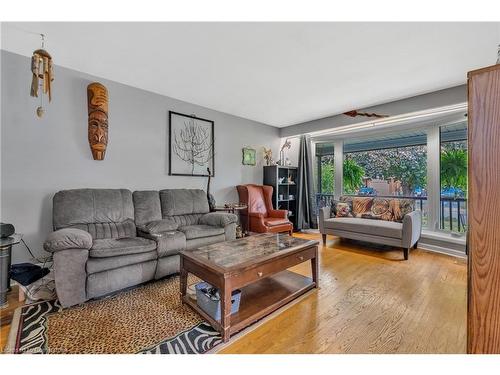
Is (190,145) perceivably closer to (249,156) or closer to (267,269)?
(249,156)

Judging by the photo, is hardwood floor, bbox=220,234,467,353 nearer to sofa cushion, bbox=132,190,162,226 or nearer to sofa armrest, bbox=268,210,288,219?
sofa armrest, bbox=268,210,288,219

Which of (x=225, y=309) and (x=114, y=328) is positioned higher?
(x=225, y=309)

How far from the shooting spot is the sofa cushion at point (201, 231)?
8.73ft

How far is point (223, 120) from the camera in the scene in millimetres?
4125

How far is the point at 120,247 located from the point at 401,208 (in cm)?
383

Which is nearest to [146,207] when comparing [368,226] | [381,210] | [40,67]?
[40,67]

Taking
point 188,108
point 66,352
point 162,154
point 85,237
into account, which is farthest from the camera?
point 188,108

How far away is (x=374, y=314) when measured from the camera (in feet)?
5.92

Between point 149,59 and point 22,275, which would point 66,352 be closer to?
point 22,275

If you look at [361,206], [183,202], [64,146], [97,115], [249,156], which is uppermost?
[97,115]

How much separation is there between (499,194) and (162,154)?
3.40 meters

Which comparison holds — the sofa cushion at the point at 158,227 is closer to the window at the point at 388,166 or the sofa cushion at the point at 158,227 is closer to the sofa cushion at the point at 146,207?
the sofa cushion at the point at 146,207

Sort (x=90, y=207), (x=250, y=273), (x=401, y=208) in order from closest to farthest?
(x=250, y=273), (x=90, y=207), (x=401, y=208)
